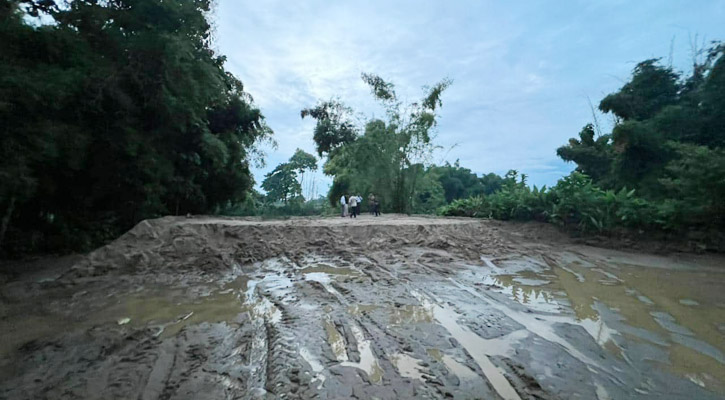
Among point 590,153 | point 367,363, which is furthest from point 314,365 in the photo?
point 590,153

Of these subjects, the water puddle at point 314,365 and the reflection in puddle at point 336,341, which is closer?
the water puddle at point 314,365

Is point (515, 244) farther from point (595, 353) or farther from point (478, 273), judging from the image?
point (595, 353)

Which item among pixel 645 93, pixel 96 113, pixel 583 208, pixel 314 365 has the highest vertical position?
pixel 645 93

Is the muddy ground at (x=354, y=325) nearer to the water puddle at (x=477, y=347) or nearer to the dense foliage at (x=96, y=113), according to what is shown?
the water puddle at (x=477, y=347)

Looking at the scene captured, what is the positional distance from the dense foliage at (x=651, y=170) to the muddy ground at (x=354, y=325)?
A: 118cm

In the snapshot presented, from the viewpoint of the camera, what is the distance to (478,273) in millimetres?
5336

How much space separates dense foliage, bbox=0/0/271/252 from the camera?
4711 mm

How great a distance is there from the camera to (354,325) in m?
3.12

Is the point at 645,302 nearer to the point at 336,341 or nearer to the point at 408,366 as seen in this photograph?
the point at 408,366

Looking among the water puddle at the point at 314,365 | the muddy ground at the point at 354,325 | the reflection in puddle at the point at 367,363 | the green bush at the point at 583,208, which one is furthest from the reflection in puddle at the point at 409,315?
the green bush at the point at 583,208

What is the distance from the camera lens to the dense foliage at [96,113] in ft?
15.5

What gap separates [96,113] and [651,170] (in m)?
15.0

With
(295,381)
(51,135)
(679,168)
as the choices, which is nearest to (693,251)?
(679,168)

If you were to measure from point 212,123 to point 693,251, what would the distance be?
1322 centimetres
